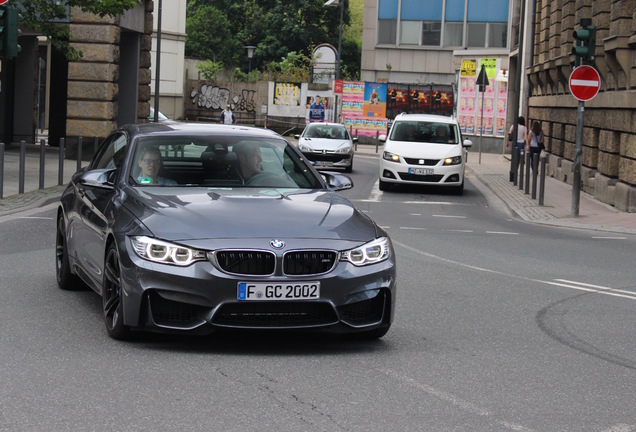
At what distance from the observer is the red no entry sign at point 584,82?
67.3 ft

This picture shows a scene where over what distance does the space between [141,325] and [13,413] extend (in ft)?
5.27

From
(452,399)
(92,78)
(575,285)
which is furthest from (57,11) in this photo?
(452,399)

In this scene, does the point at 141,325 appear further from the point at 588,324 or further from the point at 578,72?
the point at 578,72

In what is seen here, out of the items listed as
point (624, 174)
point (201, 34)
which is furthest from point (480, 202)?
point (201, 34)

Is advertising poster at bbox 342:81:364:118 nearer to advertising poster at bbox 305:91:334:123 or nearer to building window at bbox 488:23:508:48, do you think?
advertising poster at bbox 305:91:334:123

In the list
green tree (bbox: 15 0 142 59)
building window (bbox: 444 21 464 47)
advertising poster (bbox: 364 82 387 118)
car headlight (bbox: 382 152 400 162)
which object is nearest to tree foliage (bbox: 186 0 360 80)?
building window (bbox: 444 21 464 47)

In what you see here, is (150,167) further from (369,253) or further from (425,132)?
(425,132)

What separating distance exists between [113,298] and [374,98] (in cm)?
4793

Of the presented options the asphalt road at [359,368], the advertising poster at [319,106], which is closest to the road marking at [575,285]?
the asphalt road at [359,368]

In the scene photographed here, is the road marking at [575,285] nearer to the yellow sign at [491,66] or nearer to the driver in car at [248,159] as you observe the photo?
the driver in car at [248,159]

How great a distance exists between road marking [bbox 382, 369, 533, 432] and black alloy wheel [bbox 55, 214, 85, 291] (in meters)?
3.66

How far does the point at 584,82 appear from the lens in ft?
67.5

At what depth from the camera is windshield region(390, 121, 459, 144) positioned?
2681 centimetres

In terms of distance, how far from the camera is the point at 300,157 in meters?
8.82
